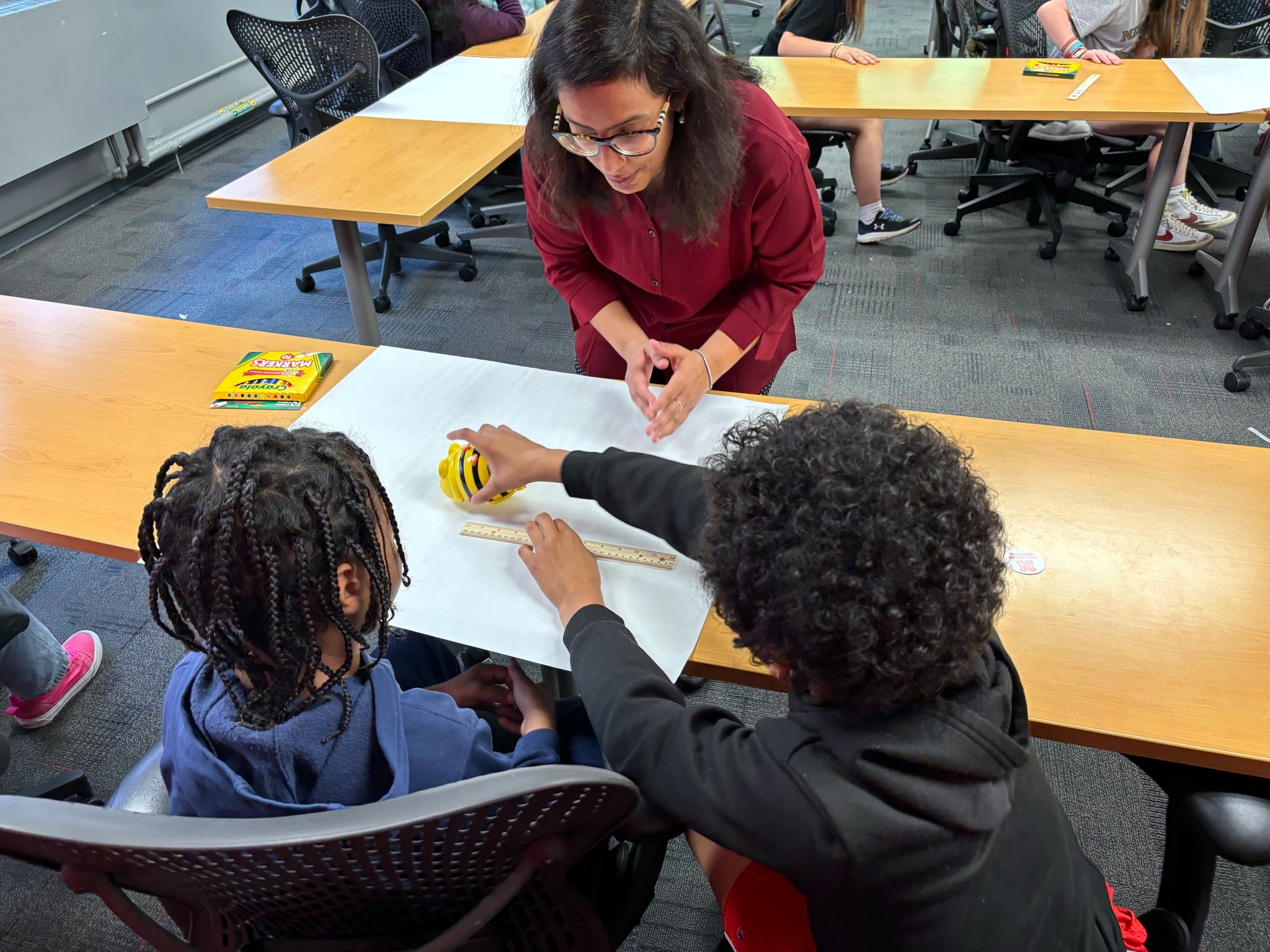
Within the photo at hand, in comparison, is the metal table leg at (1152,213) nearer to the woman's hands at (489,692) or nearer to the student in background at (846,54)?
the student in background at (846,54)

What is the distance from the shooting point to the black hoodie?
73 cm

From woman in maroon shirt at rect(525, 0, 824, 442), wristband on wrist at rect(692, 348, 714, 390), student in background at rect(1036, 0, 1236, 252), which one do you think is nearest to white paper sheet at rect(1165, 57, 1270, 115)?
student in background at rect(1036, 0, 1236, 252)

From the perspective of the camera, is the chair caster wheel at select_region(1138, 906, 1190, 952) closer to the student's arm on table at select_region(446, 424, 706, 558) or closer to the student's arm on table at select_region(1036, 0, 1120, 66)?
the student's arm on table at select_region(446, 424, 706, 558)

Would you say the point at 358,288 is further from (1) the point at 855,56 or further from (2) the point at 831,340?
(1) the point at 855,56

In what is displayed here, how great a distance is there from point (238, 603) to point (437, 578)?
1.12 ft

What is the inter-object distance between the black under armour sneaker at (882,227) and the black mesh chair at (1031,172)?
0.66 ft

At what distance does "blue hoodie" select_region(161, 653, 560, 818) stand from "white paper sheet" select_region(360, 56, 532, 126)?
1975 millimetres

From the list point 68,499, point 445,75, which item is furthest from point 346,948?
point 445,75

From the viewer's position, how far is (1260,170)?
2775mm

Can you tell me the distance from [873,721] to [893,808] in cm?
7

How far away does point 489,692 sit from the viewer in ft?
3.92

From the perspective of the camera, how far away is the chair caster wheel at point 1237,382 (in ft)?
8.62

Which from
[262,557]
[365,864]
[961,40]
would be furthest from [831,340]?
[365,864]

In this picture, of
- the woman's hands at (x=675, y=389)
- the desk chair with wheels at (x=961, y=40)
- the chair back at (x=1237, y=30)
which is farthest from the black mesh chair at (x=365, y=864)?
the chair back at (x=1237, y=30)
